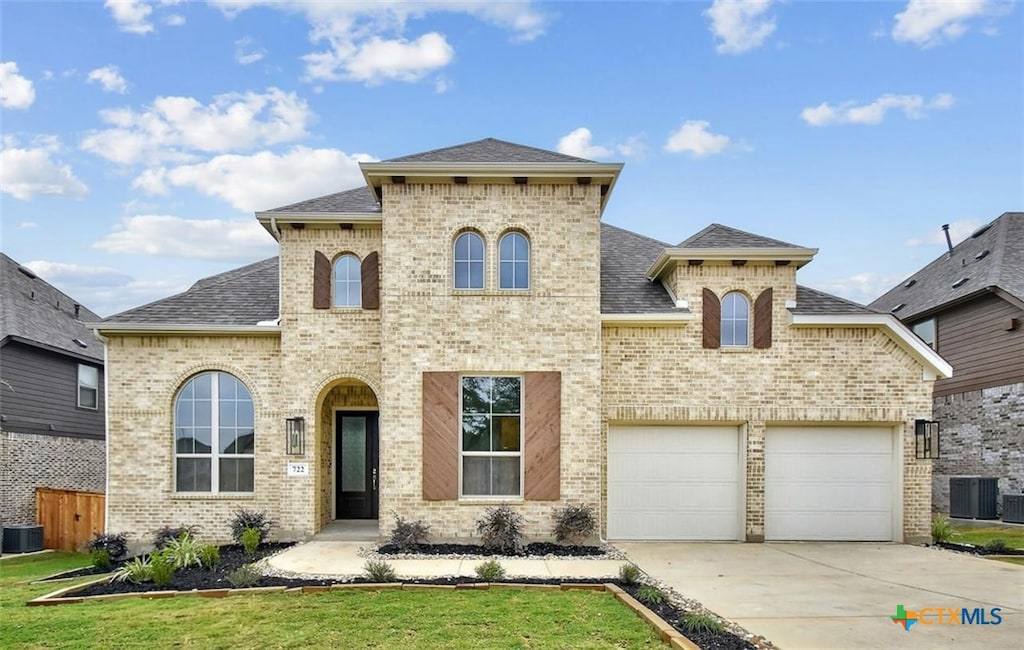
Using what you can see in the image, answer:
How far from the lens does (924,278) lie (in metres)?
21.2

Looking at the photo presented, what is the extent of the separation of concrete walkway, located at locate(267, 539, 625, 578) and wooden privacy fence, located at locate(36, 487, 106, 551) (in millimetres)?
6936

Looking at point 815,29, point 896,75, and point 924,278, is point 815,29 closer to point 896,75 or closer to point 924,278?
point 896,75

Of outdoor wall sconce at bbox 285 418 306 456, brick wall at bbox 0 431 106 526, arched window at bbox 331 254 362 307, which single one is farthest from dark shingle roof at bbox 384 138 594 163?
brick wall at bbox 0 431 106 526

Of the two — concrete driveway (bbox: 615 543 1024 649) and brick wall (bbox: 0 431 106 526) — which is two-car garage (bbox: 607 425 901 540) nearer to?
concrete driveway (bbox: 615 543 1024 649)

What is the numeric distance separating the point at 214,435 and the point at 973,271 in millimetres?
19327

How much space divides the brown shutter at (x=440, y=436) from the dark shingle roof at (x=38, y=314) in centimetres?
1011

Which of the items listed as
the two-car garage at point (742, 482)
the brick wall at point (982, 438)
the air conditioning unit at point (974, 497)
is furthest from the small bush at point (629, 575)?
the brick wall at point (982, 438)

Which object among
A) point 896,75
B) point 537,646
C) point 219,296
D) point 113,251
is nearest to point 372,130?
point 219,296

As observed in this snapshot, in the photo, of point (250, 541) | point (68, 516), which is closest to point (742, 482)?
point (250, 541)

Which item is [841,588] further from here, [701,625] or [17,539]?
[17,539]

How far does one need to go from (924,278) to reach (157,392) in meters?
21.6

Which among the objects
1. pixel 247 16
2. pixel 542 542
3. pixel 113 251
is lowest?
pixel 542 542

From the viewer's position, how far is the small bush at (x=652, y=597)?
24.5 feet

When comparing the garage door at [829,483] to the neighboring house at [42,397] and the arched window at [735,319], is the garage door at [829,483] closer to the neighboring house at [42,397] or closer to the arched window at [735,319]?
the arched window at [735,319]
